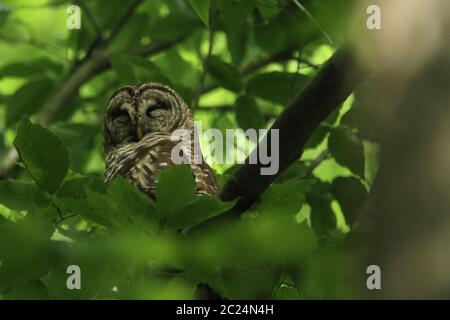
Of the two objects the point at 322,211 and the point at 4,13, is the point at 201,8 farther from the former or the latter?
the point at 4,13

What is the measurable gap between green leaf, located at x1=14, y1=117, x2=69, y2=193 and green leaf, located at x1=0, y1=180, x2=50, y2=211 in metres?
0.04

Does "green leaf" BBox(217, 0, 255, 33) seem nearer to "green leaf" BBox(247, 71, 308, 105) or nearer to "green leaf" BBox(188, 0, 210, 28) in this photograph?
"green leaf" BBox(188, 0, 210, 28)

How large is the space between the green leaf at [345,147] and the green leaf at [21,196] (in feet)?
4.77

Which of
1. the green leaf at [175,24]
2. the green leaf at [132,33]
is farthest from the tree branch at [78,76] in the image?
the green leaf at [175,24]

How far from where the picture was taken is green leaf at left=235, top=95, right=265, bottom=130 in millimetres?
3672

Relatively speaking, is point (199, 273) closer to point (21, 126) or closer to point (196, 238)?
point (196, 238)

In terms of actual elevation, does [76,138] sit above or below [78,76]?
below

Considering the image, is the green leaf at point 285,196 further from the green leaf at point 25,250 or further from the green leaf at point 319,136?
the green leaf at point 319,136

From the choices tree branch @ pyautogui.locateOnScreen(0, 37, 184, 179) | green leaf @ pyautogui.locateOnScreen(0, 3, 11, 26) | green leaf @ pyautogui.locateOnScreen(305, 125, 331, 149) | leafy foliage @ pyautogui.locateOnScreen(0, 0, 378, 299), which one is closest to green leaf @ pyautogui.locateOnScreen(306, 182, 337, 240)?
leafy foliage @ pyautogui.locateOnScreen(0, 0, 378, 299)

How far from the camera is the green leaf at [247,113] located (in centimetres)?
367

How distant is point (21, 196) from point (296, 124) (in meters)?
0.81

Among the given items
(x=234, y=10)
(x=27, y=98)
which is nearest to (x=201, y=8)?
(x=234, y=10)

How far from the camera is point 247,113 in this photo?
12.1 ft
